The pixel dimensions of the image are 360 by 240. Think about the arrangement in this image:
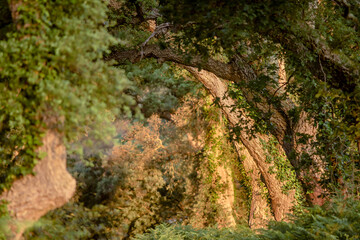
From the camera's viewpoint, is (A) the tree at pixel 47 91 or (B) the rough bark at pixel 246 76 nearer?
(A) the tree at pixel 47 91

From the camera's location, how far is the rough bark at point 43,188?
10.1 feet

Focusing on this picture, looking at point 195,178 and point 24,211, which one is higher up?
point 195,178

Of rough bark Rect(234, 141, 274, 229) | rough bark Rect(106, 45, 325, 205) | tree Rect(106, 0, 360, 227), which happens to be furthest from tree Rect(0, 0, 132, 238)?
rough bark Rect(234, 141, 274, 229)

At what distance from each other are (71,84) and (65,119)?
0.32 metres

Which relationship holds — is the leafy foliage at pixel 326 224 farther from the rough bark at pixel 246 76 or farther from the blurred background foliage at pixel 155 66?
the rough bark at pixel 246 76

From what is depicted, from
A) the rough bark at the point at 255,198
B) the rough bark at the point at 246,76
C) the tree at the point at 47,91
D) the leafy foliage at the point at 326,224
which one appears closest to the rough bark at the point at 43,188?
the tree at the point at 47,91

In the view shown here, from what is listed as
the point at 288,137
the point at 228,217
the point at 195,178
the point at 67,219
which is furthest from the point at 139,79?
the point at 67,219

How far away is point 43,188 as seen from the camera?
3078 mm

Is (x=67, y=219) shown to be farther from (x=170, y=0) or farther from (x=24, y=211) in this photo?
(x=170, y=0)

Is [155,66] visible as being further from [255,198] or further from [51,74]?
[51,74]

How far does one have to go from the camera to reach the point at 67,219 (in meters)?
5.07

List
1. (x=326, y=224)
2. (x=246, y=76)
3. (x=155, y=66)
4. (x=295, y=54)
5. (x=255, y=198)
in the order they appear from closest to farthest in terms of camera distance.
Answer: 1. (x=326, y=224)
2. (x=295, y=54)
3. (x=246, y=76)
4. (x=155, y=66)
5. (x=255, y=198)

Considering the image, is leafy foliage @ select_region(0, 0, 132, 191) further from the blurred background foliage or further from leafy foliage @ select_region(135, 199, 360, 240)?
leafy foliage @ select_region(135, 199, 360, 240)

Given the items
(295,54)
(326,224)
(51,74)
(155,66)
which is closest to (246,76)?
(295,54)
